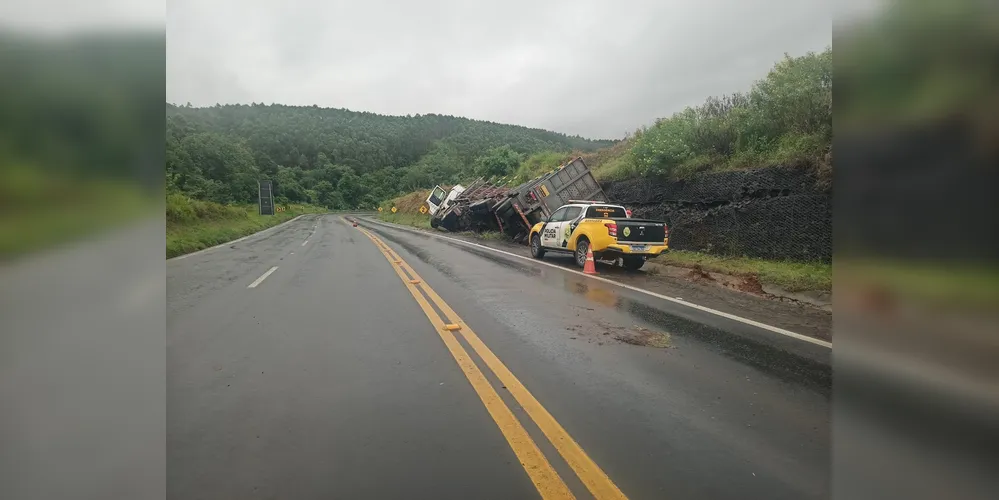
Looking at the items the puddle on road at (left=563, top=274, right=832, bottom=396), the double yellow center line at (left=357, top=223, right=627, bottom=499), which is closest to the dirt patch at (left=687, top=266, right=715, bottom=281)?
the puddle on road at (left=563, top=274, right=832, bottom=396)

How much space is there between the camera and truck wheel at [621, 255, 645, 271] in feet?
43.0

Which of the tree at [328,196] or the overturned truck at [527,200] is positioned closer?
the overturned truck at [527,200]

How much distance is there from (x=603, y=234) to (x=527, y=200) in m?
6.73

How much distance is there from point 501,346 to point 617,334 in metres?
1.55

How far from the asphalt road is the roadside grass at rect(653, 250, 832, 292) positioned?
330 cm

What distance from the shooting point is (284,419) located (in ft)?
11.9

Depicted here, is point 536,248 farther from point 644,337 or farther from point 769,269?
point 644,337

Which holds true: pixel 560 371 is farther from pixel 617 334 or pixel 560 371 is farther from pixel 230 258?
pixel 230 258

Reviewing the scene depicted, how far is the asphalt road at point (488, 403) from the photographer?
2.86m

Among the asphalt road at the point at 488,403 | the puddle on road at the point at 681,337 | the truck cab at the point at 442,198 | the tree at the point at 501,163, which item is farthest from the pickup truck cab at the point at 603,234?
the tree at the point at 501,163
